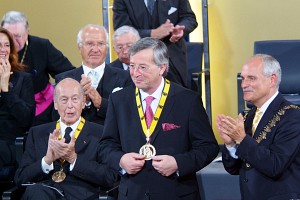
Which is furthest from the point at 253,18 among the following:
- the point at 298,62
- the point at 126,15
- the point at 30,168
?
the point at 30,168

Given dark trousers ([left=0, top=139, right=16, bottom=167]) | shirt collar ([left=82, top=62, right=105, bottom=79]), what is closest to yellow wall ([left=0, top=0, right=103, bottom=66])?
shirt collar ([left=82, top=62, right=105, bottom=79])

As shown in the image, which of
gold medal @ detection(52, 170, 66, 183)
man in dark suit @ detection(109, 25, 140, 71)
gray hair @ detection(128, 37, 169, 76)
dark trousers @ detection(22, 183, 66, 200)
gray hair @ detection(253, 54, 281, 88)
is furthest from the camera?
man in dark suit @ detection(109, 25, 140, 71)

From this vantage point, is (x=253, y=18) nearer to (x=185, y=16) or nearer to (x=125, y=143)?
(x=185, y=16)

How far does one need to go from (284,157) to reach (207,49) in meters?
3.76

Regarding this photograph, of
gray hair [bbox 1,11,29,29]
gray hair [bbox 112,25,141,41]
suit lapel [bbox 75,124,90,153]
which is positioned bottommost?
suit lapel [bbox 75,124,90,153]

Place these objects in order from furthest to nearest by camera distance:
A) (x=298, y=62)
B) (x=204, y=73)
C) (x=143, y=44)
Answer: (x=204, y=73) → (x=298, y=62) → (x=143, y=44)

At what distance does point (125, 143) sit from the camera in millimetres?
4621

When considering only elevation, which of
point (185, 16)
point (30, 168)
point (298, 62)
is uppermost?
point (185, 16)

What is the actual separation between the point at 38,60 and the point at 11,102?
93cm

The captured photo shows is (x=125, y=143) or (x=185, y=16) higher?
(x=185, y=16)

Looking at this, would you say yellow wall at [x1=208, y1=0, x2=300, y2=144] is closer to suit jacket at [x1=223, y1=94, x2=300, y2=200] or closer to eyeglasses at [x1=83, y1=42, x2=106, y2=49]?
eyeglasses at [x1=83, y1=42, x2=106, y2=49]

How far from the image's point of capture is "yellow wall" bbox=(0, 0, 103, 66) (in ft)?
27.2

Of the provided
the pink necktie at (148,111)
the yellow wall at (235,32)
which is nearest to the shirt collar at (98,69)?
the pink necktie at (148,111)

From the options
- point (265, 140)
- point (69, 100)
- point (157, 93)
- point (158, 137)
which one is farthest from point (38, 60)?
point (265, 140)
